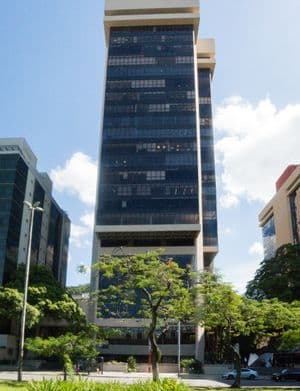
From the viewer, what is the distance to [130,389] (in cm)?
1131

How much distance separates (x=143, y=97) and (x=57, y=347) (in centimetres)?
5413

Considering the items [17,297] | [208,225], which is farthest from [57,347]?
[208,225]

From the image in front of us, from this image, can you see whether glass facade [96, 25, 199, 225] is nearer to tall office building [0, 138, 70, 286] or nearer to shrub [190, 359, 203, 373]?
tall office building [0, 138, 70, 286]

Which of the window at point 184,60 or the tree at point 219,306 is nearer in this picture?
the tree at point 219,306

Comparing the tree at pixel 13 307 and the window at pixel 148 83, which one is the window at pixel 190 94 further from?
the tree at pixel 13 307

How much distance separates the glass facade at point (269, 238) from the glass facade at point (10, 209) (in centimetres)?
6794

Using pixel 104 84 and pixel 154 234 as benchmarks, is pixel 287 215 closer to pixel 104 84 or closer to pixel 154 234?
pixel 154 234

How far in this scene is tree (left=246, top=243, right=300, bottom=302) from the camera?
61.5 metres

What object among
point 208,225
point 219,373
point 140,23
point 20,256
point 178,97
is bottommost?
point 219,373

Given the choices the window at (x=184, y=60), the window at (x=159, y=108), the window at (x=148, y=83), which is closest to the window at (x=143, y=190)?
the window at (x=159, y=108)

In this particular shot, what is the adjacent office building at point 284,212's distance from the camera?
307 ft

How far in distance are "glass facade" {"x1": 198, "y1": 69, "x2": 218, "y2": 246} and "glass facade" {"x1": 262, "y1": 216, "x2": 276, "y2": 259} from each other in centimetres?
3590

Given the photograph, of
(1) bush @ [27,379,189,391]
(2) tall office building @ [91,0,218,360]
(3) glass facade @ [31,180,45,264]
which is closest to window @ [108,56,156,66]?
(2) tall office building @ [91,0,218,360]

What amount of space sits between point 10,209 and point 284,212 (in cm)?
6058
